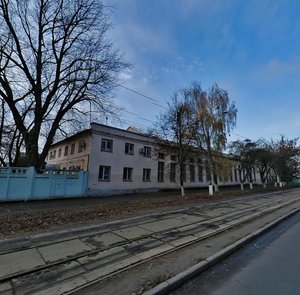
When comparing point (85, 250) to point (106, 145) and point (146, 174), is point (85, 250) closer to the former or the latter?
point (106, 145)

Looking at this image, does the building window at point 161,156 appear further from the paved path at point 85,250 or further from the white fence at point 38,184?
the paved path at point 85,250

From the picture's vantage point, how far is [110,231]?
7859 mm

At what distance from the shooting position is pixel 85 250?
5891 mm

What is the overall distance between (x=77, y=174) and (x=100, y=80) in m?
8.87

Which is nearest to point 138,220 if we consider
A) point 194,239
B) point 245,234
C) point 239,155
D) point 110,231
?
point 110,231

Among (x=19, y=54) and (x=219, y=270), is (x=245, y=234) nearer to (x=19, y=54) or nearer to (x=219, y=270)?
(x=219, y=270)

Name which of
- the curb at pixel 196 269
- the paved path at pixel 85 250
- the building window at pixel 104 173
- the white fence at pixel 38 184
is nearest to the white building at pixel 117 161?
the building window at pixel 104 173

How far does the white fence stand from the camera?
17.2 meters

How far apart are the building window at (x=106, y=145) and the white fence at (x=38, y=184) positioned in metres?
3.63

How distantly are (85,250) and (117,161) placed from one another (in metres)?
19.9

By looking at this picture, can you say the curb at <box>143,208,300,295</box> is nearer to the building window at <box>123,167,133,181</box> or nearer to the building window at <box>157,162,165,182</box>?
the building window at <box>123,167,133,181</box>

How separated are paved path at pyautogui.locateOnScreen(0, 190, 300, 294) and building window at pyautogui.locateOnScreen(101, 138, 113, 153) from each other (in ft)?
52.7

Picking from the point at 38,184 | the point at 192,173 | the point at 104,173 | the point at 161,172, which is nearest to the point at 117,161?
the point at 104,173

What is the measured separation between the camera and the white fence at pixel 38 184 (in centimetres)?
1717
